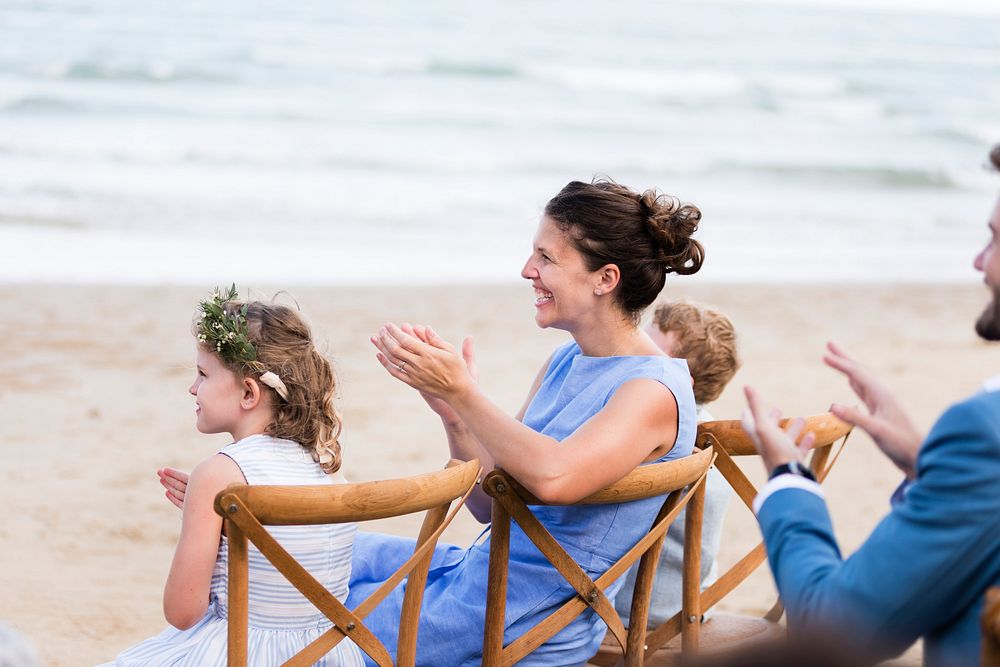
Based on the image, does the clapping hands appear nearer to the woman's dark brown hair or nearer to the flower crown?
the woman's dark brown hair

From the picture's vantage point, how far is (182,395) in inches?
301

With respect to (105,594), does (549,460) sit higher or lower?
higher

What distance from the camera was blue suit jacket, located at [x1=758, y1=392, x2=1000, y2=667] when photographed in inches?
64.3

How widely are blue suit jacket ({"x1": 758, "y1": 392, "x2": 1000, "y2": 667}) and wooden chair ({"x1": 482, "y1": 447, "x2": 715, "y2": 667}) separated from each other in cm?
70

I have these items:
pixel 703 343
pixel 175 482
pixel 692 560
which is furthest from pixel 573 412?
pixel 175 482

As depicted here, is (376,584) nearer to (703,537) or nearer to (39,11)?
(703,537)

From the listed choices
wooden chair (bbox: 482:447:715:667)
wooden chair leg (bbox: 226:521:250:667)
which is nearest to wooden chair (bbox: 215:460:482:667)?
wooden chair leg (bbox: 226:521:250:667)

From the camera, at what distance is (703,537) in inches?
134

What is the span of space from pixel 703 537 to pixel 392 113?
20.0m

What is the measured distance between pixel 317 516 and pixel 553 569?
88 centimetres

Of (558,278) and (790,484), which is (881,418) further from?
(558,278)

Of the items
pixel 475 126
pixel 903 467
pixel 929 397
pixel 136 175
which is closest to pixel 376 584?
pixel 903 467

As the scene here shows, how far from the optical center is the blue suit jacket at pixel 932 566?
1634mm

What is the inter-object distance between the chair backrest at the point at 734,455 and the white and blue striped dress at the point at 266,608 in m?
0.80
